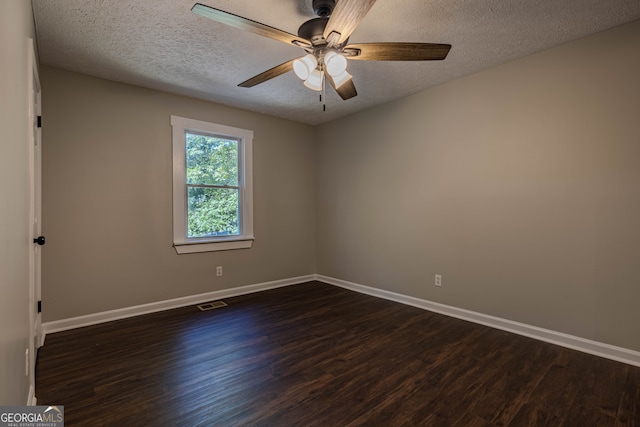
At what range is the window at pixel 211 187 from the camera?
144 inches

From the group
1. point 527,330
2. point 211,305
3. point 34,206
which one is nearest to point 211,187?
point 211,305

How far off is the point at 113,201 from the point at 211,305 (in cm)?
159

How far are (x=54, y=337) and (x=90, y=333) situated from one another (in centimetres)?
28

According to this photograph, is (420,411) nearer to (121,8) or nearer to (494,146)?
(494,146)

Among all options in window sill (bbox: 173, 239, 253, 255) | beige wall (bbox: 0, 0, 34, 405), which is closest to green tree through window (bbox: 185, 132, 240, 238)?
window sill (bbox: 173, 239, 253, 255)

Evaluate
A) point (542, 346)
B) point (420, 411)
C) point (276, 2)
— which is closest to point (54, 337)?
point (420, 411)

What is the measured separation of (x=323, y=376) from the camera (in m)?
2.14

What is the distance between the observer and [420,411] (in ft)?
5.85

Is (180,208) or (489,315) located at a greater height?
(180,208)

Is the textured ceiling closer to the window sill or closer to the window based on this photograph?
the window

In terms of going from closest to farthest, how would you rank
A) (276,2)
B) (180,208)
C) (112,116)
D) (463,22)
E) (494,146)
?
1. (276,2)
2. (463,22)
3. (494,146)
4. (112,116)
5. (180,208)

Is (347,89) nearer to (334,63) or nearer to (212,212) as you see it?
(334,63)

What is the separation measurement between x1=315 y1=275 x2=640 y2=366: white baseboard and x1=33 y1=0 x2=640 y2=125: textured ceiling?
2.48 m

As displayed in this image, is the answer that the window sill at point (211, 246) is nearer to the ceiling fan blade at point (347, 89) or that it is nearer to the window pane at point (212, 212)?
the window pane at point (212, 212)
